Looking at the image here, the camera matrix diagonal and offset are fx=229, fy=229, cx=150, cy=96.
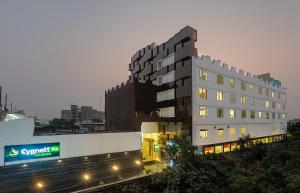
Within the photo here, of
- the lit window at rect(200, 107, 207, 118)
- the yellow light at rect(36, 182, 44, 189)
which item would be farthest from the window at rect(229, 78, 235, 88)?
the yellow light at rect(36, 182, 44, 189)

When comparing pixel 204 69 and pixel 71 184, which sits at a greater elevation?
pixel 204 69

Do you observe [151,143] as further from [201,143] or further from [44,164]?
[44,164]

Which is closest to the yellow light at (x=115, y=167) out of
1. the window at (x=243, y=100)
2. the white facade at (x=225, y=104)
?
the white facade at (x=225, y=104)

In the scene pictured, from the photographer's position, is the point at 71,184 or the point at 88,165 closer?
the point at 71,184

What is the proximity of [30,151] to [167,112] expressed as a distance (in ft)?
67.2

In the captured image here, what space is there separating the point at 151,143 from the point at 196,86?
11836mm

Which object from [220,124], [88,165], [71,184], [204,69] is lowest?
[71,184]

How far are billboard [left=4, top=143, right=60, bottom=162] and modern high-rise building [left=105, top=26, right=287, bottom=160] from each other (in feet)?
36.1

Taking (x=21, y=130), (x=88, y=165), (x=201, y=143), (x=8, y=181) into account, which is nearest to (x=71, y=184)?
(x=88, y=165)

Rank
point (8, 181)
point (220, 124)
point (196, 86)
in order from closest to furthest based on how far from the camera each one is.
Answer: point (8, 181), point (196, 86), point (220, 124)

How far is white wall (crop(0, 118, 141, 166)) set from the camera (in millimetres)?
18156

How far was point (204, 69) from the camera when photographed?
32.4 metres

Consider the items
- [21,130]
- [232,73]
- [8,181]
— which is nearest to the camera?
[8,181]

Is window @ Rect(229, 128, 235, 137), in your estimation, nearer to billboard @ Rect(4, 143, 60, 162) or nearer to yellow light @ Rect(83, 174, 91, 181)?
yellow light @ Rect(83, 174, 91, 181)
